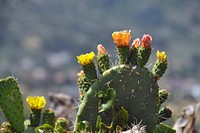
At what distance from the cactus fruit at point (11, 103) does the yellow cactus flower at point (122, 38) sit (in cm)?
67

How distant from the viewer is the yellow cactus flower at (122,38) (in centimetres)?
328

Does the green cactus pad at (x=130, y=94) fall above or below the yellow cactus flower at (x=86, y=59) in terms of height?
below

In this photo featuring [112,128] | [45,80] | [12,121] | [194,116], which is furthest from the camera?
[45,80]

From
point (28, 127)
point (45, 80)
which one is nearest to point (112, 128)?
point (28, 127)

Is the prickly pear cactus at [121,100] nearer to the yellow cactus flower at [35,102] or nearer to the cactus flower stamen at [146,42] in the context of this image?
the cactus flower stamen at [146,42]

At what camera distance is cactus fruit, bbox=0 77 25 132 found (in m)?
3.42

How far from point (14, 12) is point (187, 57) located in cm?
4760

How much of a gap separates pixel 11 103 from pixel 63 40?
15466 cm

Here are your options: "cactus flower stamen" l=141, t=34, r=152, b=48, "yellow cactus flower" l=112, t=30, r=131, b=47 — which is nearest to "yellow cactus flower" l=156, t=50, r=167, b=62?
"cactus flower stamen" l=141, t=34, r=152, b=48

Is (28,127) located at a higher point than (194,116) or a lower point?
lower

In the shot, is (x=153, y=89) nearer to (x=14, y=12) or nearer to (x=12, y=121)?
(x=12, y=121)

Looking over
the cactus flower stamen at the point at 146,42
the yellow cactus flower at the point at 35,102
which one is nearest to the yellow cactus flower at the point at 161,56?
the cactus flower stamen at the point at 146,42

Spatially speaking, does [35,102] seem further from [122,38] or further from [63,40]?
[63,40]

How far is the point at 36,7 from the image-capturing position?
16962 cm
